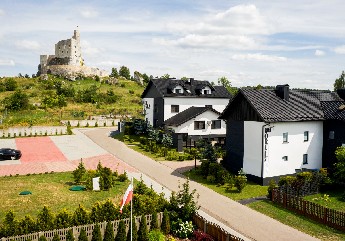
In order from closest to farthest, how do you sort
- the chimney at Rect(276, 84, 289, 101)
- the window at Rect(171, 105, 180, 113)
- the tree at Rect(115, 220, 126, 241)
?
the tree at Rect(115, 220, 126, 241)
the chimney at Rect(276, 84, 289, 101)
the window at Rect(171, 105, 180, 113)

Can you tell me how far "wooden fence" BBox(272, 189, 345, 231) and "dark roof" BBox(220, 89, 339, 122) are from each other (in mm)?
6401

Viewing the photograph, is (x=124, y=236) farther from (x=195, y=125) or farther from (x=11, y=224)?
(x=195, y=125)

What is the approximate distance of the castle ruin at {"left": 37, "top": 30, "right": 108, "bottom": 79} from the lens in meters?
122

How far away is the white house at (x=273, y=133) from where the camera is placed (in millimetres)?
28172

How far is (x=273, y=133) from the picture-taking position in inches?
1113

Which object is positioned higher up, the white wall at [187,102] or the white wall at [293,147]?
the white wall at [187,102]

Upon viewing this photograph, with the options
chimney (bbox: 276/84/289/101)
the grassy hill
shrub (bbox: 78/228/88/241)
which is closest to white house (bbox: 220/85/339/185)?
chimney (bbox: 276/84/289/101)

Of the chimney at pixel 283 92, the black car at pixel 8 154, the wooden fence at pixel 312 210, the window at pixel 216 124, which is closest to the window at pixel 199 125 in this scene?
the window at pixel 216 124

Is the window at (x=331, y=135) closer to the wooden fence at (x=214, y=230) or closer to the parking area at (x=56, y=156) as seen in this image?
the wooden fence at (x=214, y=230)

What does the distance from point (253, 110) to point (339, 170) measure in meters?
7.73

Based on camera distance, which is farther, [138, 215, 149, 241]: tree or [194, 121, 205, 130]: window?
[194, 121, 205, 130]: window

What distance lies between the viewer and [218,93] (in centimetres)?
5272

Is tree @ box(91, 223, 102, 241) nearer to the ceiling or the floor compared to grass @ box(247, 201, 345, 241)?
nearer to the ceiling

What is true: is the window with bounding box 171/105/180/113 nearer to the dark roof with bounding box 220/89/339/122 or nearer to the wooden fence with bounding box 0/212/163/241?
the dark roof with bounding box 220/89/339/122
